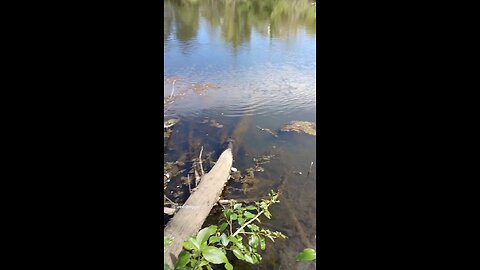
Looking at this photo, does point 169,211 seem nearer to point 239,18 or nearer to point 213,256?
point 213,256

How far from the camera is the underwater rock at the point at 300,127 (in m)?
2.27

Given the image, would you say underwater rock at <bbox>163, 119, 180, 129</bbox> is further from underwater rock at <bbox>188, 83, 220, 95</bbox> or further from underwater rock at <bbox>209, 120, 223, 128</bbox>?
underwater rock at <bbox>188, 83, 220, 95</bbox>

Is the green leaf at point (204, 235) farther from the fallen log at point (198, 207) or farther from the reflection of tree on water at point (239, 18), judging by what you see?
the reflection of tree on water at point (239, 18)

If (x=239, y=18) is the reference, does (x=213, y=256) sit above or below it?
below

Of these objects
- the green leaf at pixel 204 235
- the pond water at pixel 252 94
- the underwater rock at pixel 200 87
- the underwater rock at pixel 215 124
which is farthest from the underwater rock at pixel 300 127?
the green leaf at pixel 204 235

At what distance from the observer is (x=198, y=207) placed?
1697 mm

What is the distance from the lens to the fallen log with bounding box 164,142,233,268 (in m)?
1.39

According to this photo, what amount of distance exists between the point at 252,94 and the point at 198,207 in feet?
3.91

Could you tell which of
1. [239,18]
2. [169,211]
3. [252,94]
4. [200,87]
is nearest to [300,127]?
[252,94]

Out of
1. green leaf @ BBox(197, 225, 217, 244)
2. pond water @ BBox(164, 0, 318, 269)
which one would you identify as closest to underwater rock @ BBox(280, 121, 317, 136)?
pond water @ BBox(164, 0, 318, 269)

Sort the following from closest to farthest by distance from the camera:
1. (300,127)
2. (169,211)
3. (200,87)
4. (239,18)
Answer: (169,211)
(300,127)
(200,87)
(239,18)
